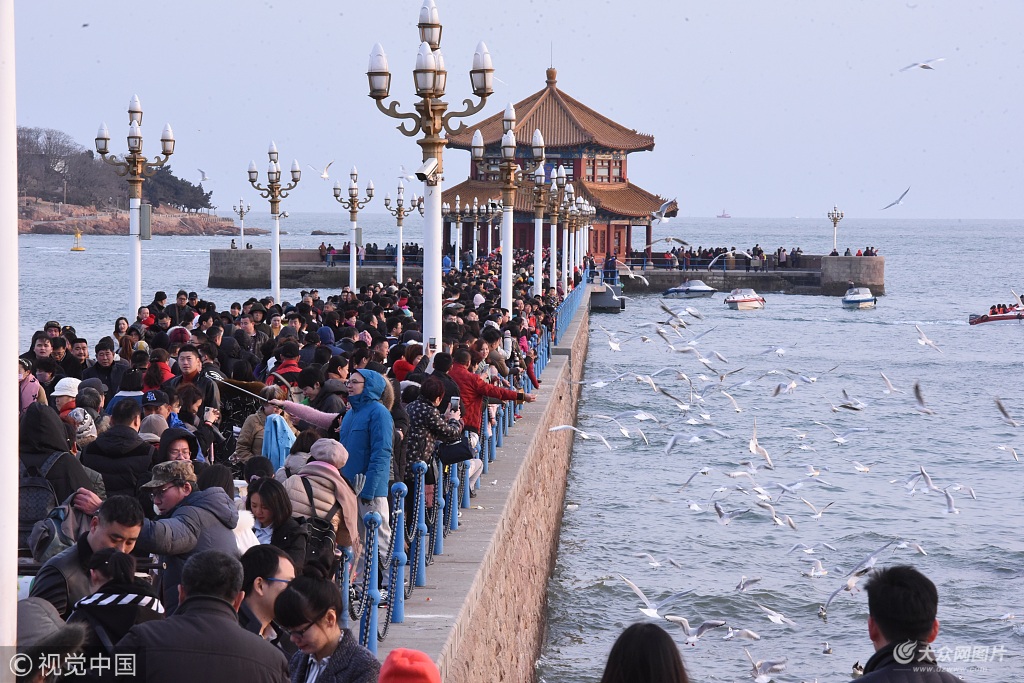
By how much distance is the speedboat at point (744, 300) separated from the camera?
63.8 m

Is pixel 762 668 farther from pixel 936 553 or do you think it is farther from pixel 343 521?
pixel 343 521

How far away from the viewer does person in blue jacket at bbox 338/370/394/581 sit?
6.96 metres

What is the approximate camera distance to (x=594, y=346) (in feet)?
147

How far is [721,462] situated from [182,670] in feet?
71.2

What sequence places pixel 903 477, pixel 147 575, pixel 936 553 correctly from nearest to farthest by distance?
pixel 147 575
pixel 936 553
pixel 903 477

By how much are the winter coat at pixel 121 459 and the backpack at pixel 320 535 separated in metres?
1.17

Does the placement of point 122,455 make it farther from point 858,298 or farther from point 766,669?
point 858,298

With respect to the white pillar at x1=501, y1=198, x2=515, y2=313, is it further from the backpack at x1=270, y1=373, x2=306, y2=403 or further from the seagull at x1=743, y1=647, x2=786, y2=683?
the backpack at x1=270, y1=373, x2=306, y2=403

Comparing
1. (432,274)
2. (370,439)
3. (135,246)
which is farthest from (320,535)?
(135,246)

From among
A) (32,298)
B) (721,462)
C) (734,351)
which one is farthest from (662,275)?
(721,462)

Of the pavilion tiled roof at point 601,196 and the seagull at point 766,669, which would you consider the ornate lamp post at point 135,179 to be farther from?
the pavilion tiled roof at point 601,196

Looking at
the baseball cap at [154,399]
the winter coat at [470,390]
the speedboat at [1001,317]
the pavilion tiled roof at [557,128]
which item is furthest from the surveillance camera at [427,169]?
the pavilion tiled roof at [557,128]

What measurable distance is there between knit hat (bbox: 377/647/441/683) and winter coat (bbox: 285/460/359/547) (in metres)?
2.18

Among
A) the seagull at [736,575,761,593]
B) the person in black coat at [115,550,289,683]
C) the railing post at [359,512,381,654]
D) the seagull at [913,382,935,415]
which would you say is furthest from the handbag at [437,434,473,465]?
the seagull at [736,575,761,593]
